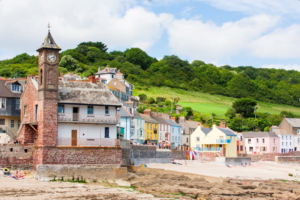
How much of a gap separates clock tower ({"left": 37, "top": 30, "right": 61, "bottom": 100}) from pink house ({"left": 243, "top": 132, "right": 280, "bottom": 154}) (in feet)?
180

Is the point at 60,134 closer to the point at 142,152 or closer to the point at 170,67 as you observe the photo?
the point at 142,152

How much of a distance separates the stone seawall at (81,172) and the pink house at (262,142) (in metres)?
50.8

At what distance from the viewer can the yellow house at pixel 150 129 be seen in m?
62.9

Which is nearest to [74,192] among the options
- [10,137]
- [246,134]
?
[10,137]

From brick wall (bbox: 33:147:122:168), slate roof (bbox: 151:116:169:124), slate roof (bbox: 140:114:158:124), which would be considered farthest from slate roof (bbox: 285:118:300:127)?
brick wall (bbox: 33:147:122:168)

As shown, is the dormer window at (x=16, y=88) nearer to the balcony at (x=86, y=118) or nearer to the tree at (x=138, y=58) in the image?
the balcony at (x=86, y=118)

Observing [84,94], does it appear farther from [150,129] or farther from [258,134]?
[258,134]

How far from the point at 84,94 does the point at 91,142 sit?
4417 millimetres

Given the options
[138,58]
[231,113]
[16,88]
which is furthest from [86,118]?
[138,58]

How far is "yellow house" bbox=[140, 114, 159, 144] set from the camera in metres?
62.9

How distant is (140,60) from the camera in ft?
560

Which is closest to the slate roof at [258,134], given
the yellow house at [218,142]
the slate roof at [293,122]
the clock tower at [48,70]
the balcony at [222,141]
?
the slate roof at [293,122]

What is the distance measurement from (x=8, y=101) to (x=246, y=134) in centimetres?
5381

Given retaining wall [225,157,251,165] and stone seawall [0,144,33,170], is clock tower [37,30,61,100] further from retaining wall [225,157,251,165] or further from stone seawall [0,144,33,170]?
retaining wall [225,157,251,165]
